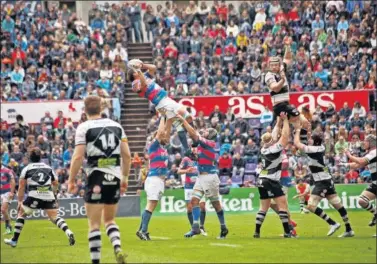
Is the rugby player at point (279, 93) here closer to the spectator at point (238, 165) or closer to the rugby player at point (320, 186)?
the rugby player at point (320, 186)

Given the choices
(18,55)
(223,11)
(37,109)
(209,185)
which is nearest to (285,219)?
(209,185)

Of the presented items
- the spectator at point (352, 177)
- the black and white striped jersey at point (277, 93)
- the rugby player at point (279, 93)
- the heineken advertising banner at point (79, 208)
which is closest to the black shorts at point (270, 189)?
the rugby player at point (279, 93)

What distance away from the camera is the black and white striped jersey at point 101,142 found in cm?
1564

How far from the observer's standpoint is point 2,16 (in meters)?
48.5

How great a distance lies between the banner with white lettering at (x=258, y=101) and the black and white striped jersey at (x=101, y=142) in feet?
85.9

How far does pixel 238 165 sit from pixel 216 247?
63.4 feet

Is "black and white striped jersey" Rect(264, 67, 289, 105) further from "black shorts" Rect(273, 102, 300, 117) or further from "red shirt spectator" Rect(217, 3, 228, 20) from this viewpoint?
Answer: "red shirt spectator" Rect(217, 3, 228, 20)

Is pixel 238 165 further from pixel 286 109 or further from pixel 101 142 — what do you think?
pixel 101 142

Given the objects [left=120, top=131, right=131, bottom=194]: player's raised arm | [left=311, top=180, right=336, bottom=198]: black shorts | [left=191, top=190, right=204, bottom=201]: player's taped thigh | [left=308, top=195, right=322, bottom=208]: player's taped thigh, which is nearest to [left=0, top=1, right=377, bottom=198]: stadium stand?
[left=191, top=190, right=204, bottom=201]: player's taped thigh

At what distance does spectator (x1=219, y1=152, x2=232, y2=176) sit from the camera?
39.3 metres

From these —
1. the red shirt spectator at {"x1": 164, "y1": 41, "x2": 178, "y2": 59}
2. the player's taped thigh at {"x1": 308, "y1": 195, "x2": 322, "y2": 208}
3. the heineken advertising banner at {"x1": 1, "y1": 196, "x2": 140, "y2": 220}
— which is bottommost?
the heineken advertising banner at {"x1": 1, "y1": 196, "x2": 140, "y2": 220}

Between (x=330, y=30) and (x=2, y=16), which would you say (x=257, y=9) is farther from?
(x=2, y=16)

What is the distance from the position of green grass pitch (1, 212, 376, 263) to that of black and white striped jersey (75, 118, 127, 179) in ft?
8.99

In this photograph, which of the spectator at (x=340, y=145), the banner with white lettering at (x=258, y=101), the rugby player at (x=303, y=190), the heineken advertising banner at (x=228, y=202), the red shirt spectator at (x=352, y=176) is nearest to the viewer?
the rugby player at (x=303, y=190)
